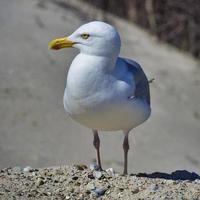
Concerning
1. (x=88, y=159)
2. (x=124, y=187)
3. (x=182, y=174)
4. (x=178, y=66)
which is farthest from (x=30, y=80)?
(x=124, y=187)

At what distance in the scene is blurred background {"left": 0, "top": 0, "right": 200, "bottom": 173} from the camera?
9930mm

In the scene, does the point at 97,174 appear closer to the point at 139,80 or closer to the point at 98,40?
the point at 139,80

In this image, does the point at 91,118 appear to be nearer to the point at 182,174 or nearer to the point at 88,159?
the point at 182,174

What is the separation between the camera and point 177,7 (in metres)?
15.9

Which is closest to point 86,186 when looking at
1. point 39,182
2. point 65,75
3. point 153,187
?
point 39,182

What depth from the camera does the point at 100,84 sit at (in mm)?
5590

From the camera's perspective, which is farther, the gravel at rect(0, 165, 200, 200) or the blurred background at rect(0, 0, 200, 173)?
the blurred background at rect(0, 0, 200, 173)

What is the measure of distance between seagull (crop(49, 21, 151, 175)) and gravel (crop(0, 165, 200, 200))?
40 centimetres

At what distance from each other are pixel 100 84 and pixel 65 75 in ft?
21.0

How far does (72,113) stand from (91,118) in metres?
0.17

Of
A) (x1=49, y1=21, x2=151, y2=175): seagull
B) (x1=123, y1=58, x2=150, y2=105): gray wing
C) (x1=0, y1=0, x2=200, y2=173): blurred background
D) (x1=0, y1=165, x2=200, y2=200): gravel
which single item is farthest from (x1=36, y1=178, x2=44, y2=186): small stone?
(x1=0, y1=0, x2=200, y2=173): blurred background

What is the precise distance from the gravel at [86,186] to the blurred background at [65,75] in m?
3.18

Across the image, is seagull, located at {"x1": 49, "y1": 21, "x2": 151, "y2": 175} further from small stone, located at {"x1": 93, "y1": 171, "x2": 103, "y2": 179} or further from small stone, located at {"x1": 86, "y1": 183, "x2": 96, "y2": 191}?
small stone, located at {"x1": 86, "y1": 183, "x2": 96, "y2": 191}

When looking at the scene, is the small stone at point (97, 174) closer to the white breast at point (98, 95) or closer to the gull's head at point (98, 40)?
the white breast at point (98, 95)
